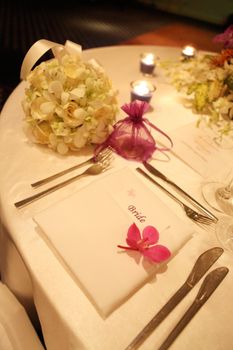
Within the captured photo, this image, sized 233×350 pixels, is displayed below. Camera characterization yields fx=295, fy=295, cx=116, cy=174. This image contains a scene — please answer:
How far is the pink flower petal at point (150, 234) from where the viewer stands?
0.63 metres

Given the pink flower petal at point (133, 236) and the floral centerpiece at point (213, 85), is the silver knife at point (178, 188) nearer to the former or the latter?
the pink flower petal at point (133, 236)

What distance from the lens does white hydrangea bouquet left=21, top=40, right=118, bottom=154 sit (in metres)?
0.77

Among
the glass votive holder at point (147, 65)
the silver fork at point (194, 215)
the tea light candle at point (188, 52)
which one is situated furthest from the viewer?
the tea light candle at point (188, 52)

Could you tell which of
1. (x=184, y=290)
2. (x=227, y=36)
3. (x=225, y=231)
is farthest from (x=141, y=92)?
(x=184, y=290)

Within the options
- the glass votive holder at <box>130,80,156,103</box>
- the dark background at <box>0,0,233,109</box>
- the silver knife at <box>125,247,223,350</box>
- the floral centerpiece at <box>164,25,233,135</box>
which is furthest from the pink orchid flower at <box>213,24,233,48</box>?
the dark background at <box>0,0,233,109</box>

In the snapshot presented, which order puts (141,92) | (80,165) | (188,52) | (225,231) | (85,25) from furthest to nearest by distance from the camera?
1. (85,25)
2. (188,52)
3. (141,92)
4. (80,165)
5. (225,231)

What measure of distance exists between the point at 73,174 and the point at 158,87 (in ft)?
2.34

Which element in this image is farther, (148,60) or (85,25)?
(85,25)

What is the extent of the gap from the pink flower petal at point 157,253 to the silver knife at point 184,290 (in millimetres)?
65

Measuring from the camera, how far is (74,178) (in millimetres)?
776

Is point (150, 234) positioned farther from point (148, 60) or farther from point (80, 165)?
point (148, 60)

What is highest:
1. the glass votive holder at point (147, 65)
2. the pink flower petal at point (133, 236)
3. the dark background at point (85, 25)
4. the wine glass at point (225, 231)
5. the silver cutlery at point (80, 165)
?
the dark background at point (85, 25)

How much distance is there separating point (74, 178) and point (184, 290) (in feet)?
1.25

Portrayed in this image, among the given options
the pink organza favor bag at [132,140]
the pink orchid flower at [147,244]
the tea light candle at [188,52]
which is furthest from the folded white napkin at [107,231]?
the tea light candle at [188,52]
